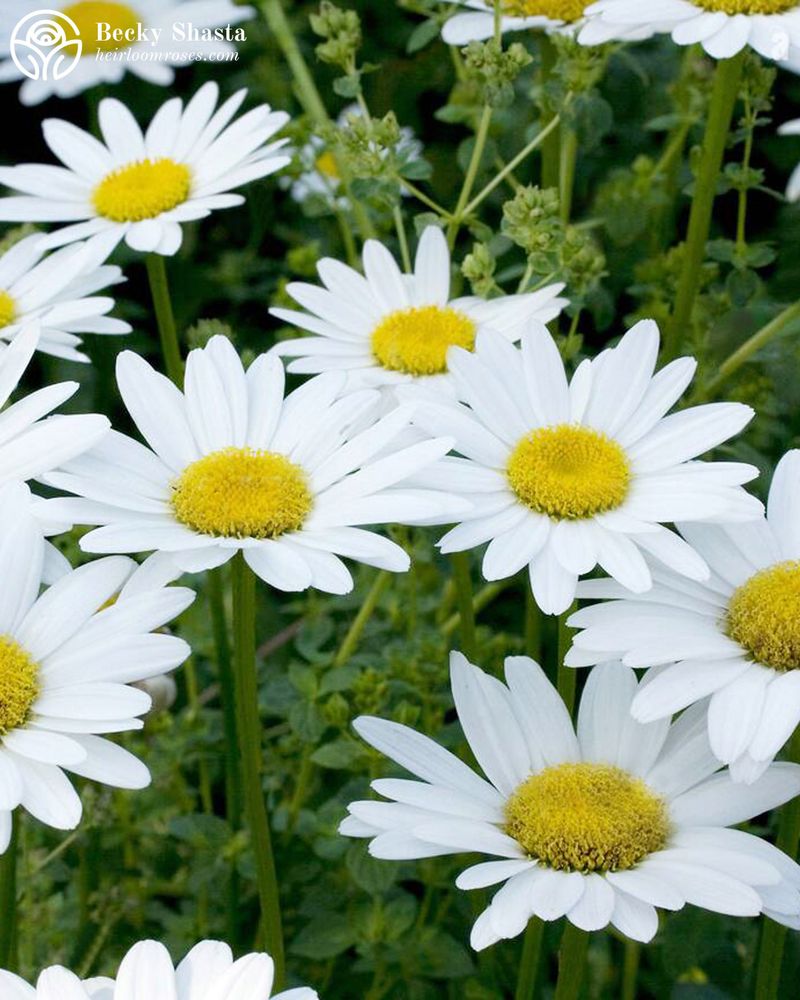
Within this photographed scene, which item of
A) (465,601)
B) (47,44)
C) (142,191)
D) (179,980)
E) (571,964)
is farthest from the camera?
(47,44)

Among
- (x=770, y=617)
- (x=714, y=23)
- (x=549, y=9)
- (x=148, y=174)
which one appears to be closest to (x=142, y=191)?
(x=148, y=174)

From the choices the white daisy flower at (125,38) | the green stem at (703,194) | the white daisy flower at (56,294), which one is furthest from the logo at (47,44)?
the green stem at (703,194)

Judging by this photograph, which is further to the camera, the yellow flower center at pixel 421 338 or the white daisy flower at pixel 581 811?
the yellow flower center at pixel 421 338

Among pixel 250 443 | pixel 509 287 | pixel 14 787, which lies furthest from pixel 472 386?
pixel 509 287

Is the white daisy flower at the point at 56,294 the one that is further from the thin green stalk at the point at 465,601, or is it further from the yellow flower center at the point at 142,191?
the thin green stalk at the point at 465,601

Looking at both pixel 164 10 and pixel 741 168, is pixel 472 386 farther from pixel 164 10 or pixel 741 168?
pixel 164 10

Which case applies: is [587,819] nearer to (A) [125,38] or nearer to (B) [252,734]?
(B) [252,734]
